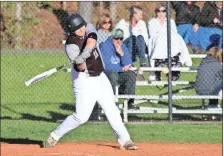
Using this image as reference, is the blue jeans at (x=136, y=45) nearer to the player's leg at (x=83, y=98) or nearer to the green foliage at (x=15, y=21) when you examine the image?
the player's leg at (x=83, y=98)

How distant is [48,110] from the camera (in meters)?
17.3

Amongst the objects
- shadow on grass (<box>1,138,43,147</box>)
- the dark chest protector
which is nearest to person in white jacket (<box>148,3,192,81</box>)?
shadow on grass (<box>1,138,43,147</box>)

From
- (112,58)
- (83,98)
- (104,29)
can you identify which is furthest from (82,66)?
(104,29)

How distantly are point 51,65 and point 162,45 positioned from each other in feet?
21.5

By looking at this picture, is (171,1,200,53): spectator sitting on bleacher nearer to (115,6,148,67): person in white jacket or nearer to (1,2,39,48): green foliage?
(115,6,148,67): person in white jacket

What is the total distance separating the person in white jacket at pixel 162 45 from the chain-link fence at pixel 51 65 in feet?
0.06

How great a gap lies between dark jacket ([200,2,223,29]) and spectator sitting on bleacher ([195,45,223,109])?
4.75 ft

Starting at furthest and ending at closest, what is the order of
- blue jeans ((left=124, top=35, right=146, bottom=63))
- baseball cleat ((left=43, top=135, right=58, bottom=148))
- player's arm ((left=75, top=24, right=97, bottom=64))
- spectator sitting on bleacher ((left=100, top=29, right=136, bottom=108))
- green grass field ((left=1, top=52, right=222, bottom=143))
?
blue jeans ((left=124, top=35, right=146, bottom=63))
spectator sitting on bleacher ((left=100, top=29, right=136, bottom=108))
green grass field ((left=1, top=52, right=222, bottom=143))
baseball cleat ((left=43, top=135, right=58, bottom=148))
player's arm ((left=75, top=24, right=97, bottom=64))

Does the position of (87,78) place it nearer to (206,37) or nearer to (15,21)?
(206,37)

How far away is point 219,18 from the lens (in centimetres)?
1661

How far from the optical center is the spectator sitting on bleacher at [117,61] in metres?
15.2

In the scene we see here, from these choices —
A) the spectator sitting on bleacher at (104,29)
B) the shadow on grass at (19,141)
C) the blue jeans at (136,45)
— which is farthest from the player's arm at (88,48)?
the blue jeans at (136,45)

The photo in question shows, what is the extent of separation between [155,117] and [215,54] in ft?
6.32

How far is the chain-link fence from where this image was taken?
1619 cm
